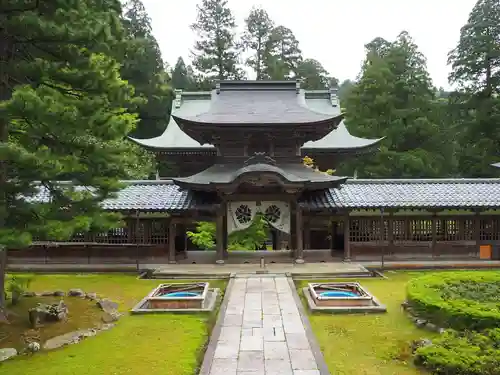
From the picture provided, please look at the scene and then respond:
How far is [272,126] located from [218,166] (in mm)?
3198

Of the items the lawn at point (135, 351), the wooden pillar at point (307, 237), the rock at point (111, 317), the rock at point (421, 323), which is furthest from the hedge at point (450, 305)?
the wooden pillar at point (307, 237)

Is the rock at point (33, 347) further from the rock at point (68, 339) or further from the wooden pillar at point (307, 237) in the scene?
the wooden pillar at point (307, 237)

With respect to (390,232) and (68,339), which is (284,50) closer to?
(390,232)

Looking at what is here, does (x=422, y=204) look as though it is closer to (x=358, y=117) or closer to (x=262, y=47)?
(x=358, y=117)

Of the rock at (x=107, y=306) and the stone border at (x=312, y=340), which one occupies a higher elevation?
the rock at (x=107, y=306)

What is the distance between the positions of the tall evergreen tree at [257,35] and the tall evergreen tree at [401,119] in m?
18.7

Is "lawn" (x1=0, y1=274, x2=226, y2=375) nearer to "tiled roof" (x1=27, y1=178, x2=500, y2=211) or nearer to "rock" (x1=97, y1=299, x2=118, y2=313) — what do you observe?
"rock" (x1=97, y1=299, x2=118, y2=313)

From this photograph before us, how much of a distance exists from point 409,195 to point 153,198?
37.9 feet

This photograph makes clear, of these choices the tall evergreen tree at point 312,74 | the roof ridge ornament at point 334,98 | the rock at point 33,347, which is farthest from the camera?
A: the tall evergreen tree at point 312,74

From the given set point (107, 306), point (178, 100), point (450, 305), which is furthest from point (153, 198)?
point (450, 305)

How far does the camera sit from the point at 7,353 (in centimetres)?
873

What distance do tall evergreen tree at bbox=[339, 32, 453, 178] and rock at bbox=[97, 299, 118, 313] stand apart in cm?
2614

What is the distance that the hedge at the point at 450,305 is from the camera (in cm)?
909

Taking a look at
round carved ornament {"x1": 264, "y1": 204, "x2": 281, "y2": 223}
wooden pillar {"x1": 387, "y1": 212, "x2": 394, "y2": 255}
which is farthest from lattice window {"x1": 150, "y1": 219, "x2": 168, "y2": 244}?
wooden pillar {"x1": 387, "y1": 212, "x2": 394, "y2": 255}
